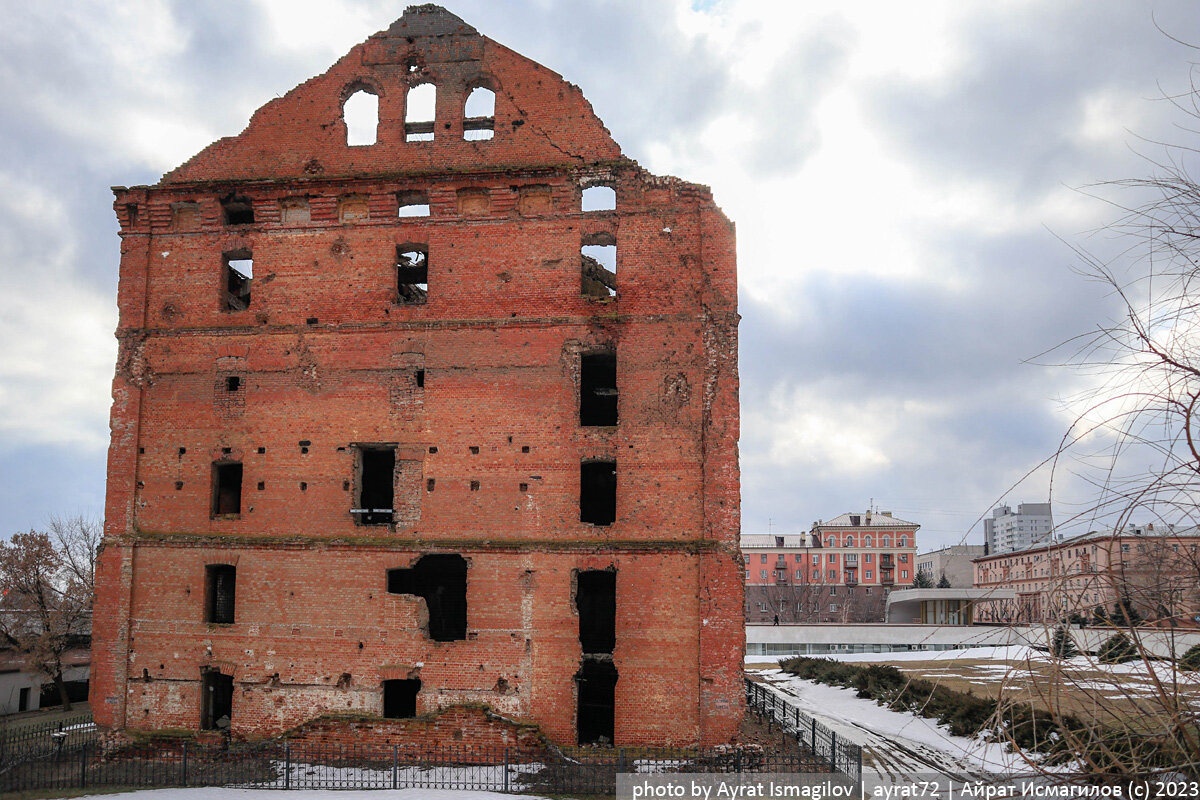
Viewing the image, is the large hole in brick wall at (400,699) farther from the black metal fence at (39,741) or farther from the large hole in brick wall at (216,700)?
the black metal fence at (39,741)

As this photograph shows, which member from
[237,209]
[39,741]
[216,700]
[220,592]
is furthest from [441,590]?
[237,209]

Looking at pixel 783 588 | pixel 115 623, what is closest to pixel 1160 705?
pixel 115 623

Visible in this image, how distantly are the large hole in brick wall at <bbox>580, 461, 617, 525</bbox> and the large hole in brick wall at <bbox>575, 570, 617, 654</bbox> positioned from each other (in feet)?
4.96

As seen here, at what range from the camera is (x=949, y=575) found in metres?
79.1

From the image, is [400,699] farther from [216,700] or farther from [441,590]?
[216,700]

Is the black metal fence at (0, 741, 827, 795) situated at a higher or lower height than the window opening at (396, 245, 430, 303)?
lower

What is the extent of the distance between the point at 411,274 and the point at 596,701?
11.5 metres

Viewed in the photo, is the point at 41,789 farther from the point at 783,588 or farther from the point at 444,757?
the point at 783,588

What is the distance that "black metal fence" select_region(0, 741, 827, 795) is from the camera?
15.8 metres

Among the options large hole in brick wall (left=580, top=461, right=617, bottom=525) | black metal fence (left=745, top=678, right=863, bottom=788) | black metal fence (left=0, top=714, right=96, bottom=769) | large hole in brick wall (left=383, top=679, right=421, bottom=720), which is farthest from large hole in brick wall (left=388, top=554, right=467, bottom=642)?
black metal fence (left=745, top=678, right=863, bottom=788)

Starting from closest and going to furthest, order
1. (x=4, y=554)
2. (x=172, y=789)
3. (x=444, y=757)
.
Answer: (x=172, y=789) < (x=444, y=757) < (x=4, y=554)

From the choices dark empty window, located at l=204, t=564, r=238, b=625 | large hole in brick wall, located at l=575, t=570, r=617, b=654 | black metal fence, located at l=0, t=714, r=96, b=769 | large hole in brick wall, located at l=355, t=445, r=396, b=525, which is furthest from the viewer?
large hole in brick wall, located at l=575, t=570, r=617, b=654

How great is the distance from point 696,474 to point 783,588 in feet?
206

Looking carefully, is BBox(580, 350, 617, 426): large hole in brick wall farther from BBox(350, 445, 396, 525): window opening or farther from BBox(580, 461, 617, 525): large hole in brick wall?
BBox(350, 445, 396, 525): window opening
